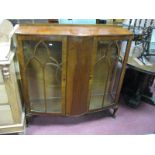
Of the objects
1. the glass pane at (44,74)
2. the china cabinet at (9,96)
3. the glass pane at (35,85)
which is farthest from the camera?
the glass pane at (35,85)

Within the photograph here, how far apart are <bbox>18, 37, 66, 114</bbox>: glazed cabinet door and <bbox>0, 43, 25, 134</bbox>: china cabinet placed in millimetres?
99

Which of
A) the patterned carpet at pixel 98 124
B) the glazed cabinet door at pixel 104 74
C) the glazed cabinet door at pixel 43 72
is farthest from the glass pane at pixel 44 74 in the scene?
the glazed cabinet door at pixel 104 74

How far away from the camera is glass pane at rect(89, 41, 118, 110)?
1503 millimetres

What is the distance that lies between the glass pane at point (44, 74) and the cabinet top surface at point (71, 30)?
82 millimetres

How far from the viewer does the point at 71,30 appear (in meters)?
1.43

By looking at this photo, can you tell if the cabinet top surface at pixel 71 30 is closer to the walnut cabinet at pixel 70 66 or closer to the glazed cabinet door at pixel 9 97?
the walnut cabinet at pixel 70 66

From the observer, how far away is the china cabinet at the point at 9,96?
1281 millimetres

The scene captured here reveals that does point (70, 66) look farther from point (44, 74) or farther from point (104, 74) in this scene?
point (104, 74)

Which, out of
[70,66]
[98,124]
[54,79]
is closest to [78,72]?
[70,66]

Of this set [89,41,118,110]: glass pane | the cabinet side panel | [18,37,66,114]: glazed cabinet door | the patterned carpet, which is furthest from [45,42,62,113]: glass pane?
[89,41,118,110]: glass pane
